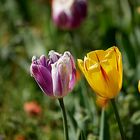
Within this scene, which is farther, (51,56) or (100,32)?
(100,32)

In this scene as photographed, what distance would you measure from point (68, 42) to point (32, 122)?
1169 millimetres

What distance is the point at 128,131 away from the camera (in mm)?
2783

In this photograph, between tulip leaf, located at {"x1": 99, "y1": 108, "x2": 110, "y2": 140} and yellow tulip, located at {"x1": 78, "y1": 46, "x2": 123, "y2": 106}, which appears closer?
yellow tulip, located at {"x1": 78, "y1": 46, "x2": 123, "y2": 106}

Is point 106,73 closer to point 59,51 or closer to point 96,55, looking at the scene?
point 96,55

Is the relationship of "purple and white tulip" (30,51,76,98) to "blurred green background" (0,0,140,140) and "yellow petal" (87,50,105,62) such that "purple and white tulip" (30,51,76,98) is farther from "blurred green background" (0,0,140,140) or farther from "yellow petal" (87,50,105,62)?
"blurred green background" (0,0,140,140)

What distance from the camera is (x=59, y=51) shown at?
3.99 meters

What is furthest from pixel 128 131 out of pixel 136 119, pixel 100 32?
pixel 100 32

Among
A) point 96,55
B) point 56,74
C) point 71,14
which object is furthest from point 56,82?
point 71,14

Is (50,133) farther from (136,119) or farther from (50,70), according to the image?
(50,70)

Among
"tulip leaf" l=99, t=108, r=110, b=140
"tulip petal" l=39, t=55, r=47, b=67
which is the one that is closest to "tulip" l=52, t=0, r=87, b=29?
"tulip leaf" l=99, t=108, r=110, b=140

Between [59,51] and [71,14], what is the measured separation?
556mm

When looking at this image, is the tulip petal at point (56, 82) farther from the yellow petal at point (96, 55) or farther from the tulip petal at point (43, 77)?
the yellow petal at point (96, 55)

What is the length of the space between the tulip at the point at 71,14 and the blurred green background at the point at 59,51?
0.09 m

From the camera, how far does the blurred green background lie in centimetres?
272
